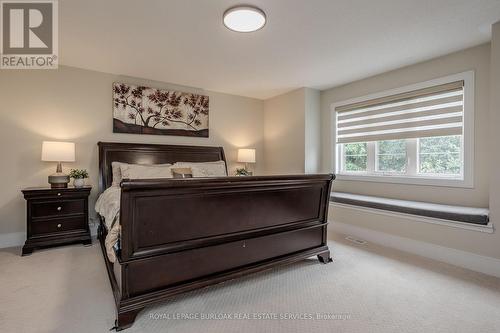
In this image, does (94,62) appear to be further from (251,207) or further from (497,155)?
(497,155)

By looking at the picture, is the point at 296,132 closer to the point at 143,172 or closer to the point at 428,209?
the point at 428,209

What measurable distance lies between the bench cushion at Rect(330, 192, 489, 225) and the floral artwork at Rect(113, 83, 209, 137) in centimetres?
282

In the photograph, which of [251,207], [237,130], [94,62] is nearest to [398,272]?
[251,207]

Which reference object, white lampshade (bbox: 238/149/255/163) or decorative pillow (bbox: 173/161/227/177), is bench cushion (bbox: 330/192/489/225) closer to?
white lampshade (bbox: 238/149/255/163)

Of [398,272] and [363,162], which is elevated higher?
[363,162]

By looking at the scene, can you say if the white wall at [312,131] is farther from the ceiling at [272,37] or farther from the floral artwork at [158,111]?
the floral artwork at [158,111]

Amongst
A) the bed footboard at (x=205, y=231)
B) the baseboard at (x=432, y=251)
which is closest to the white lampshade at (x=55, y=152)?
the bed footboard at (x=205, y=231)

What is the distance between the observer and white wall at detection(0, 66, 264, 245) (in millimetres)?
3105

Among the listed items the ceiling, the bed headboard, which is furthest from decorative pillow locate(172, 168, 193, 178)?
the ceiling

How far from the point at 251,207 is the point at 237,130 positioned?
301 centimetres

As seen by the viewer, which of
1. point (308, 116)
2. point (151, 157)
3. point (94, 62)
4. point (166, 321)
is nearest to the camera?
point (166, 321)

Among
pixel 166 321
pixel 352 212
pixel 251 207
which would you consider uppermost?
pixel 251 207

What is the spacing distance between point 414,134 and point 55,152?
15.1ft

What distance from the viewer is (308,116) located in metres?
4.37
